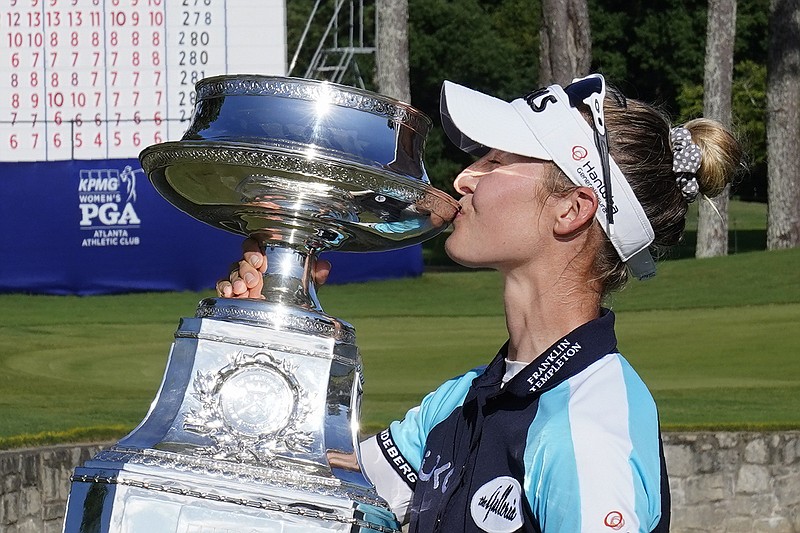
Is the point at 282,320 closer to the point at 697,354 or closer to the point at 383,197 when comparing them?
the point at 383,197

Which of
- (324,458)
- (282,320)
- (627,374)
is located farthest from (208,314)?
(627,374)

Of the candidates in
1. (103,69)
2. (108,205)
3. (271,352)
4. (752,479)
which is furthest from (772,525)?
(103,69)

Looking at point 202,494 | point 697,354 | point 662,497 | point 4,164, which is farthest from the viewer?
point 4,164

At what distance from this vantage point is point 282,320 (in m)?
2.33

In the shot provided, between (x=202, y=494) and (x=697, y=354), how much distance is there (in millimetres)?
8162

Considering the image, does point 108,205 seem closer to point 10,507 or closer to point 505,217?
point 10,507

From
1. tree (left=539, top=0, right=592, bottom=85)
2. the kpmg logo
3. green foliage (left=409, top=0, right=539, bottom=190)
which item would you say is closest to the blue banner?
the kpmg logo

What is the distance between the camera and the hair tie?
224 centimetres

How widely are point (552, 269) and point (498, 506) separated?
0.39 m

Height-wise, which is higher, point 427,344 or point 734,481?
point 427,344

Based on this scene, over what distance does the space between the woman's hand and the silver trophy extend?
2cm

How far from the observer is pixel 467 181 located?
7.38 feet

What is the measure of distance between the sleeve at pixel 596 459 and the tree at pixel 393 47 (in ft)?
59.4

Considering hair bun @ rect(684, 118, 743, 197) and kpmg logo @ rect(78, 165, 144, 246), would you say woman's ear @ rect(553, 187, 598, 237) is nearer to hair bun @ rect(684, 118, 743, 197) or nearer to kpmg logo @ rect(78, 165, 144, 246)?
hair bun @ rect(684, 118, 743, 197)
